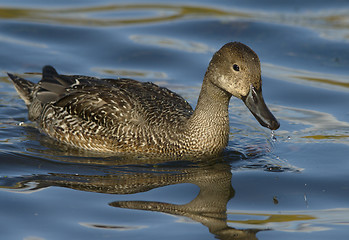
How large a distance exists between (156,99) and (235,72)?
5.21ft

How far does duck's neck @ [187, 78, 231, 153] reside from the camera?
30.3 ft

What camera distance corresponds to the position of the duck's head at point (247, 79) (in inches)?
337

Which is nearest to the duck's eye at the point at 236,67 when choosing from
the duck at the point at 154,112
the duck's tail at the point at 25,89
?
the duck at the point at 154,112

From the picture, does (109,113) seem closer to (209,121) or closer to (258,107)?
(209,121)

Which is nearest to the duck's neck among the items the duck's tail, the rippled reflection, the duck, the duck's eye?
the duck

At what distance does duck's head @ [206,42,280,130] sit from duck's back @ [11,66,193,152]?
1.11 meters

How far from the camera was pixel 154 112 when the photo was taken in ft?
31.4

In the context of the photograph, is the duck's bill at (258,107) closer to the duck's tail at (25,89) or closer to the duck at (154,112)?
the duck at (154,112)

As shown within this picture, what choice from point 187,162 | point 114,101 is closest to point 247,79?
point 187,162

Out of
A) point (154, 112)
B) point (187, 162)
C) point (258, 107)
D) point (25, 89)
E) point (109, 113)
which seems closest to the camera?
point (258, 107)

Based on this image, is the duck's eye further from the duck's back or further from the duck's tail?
the duck's tail

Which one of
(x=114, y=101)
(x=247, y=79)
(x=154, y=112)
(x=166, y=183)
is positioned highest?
(x=247, y=79)

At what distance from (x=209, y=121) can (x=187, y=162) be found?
61 cm

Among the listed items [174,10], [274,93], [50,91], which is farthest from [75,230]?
[174,10]
